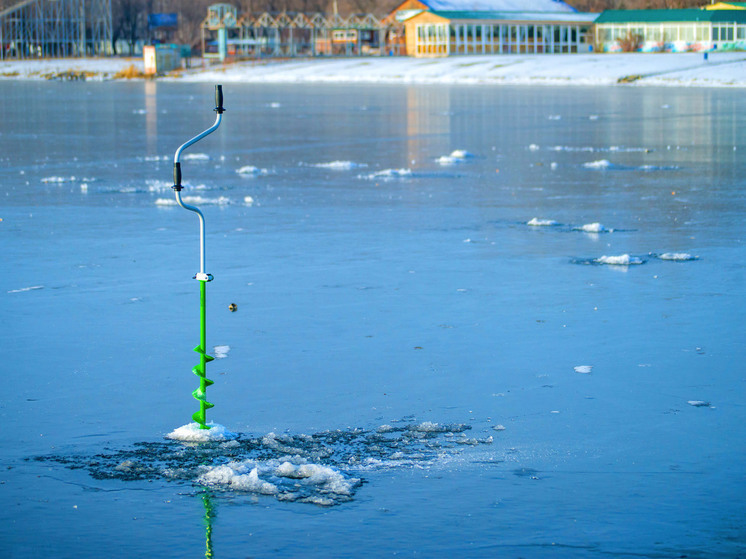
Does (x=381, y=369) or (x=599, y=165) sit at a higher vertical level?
(x=599, y=165)

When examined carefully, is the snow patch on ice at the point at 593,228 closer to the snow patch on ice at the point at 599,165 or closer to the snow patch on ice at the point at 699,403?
the snow patch on ice at the point at 699,403

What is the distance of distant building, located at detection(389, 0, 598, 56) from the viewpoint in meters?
77.9

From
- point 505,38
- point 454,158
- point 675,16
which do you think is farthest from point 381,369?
point 505,38

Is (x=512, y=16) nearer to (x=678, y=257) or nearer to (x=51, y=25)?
(x=51, y=25)

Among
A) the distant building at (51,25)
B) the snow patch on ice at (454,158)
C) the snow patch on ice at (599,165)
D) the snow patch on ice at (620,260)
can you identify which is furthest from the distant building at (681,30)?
the snow patch on ice at (620,260)

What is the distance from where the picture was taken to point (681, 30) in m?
70.9

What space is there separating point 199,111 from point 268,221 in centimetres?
2035

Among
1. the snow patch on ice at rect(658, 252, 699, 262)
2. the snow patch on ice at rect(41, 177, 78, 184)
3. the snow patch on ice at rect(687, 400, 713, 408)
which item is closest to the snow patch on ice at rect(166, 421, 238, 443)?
the snow patch on ice at rect(687, 400, 713, 408)

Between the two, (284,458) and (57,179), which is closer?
(284,458)

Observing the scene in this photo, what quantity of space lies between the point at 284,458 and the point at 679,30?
7165 centimetres

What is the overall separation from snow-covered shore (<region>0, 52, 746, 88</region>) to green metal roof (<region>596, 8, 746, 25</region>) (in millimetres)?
10058

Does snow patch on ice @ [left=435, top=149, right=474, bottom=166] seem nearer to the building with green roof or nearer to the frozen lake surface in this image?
the frozen lake surface

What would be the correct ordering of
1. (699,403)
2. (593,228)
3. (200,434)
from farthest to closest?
1. (593,228)
2. (699,403)
3. (200,434)

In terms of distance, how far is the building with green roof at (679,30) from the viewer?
69.5 meters
